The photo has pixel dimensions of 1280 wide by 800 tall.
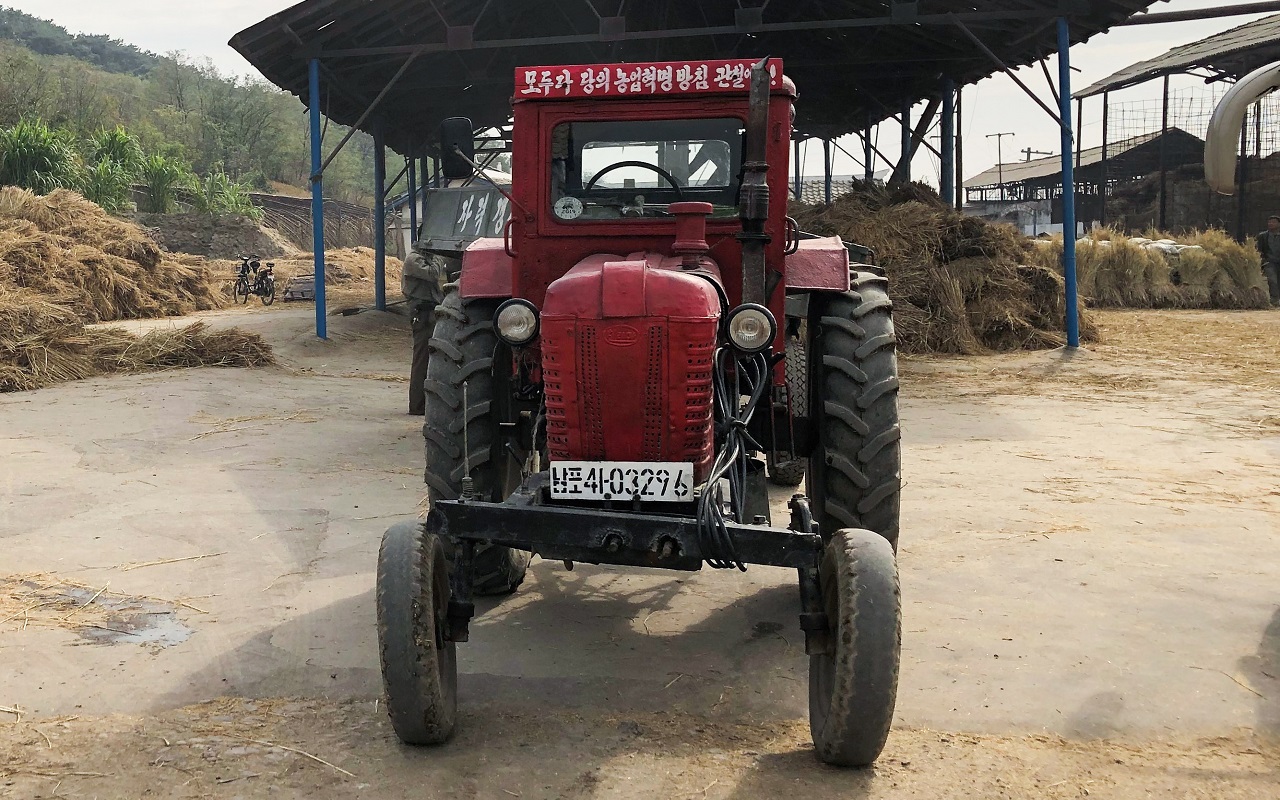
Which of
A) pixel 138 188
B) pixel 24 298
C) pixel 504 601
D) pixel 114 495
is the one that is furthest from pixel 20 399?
pixel 138 188

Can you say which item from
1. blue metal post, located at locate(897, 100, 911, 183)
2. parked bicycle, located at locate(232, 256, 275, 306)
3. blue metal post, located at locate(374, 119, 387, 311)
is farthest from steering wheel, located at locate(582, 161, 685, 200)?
parked bicycle, located at locate(232, 256, 275, 306)

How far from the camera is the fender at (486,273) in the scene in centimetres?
490

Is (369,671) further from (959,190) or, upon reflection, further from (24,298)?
(959,190)

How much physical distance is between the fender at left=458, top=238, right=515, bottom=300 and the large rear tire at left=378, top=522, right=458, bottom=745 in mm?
1606

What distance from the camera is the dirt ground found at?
3.38 metres

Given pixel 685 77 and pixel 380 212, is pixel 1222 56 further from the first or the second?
pixel 685 77

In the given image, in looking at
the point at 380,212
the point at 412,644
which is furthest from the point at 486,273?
the point at 380,212

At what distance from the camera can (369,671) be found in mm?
4180

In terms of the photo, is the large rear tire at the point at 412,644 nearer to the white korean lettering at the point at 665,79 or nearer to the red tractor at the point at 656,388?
the red tractor at the point at 656,388

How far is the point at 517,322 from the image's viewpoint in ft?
13.5

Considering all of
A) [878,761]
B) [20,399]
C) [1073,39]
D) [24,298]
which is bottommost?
[878,761]

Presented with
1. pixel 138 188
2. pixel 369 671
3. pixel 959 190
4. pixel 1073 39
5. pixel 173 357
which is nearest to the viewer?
pixel 369 671

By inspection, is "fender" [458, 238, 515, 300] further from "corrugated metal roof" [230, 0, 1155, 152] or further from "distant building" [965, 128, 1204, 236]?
"distant building" [965, 128, 1204, 236]

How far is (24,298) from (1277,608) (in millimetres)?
13442
